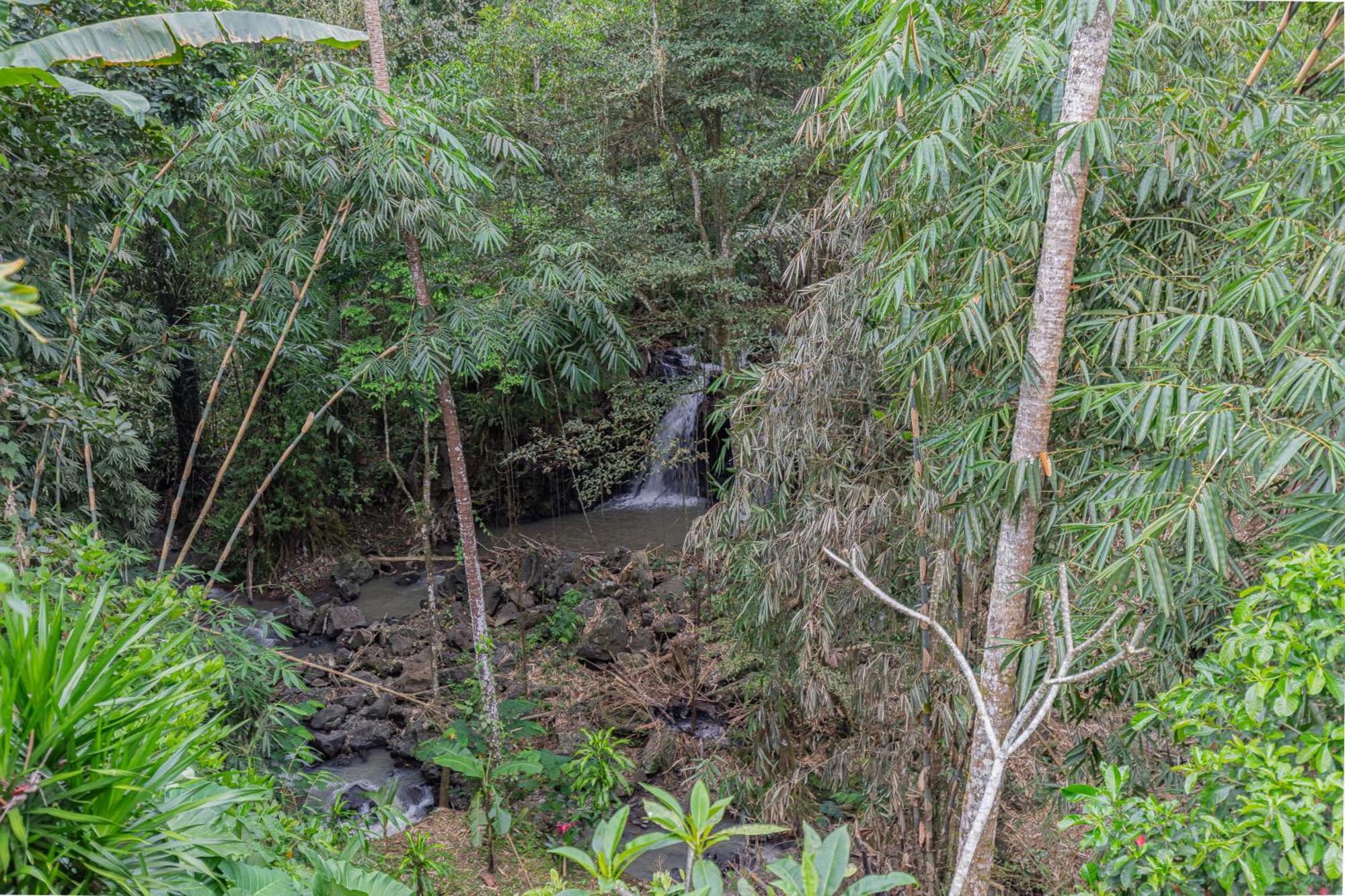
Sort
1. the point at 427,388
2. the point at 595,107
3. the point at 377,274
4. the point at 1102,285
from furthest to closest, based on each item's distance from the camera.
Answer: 1. the point at 595,107
2. the point at 377,274
3. the point at 427,388
4. the point at 1102,285

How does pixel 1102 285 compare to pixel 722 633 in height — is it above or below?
above

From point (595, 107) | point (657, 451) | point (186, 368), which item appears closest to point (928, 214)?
point (657, 451)

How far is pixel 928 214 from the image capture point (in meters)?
3.23

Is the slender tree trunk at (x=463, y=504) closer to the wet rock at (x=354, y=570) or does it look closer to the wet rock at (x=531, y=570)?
the wet rock at (x=531, y=570)

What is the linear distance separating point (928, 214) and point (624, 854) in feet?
8.77

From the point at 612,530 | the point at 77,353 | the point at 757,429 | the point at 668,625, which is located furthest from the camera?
the point at 612,530

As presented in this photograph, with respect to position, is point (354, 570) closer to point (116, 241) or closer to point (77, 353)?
point (77, 353)

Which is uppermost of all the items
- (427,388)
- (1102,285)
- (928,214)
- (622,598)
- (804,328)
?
(928,214)

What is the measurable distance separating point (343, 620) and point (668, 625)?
347cm

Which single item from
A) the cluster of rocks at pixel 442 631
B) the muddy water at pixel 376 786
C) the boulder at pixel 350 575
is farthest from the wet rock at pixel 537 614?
the boulder at pixel 350 575

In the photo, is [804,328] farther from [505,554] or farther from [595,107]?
[505,554]

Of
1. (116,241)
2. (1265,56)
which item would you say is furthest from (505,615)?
(1265,56)

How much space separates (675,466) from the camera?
872 centimetres

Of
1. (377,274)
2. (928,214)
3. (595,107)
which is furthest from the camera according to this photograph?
(595,107)
